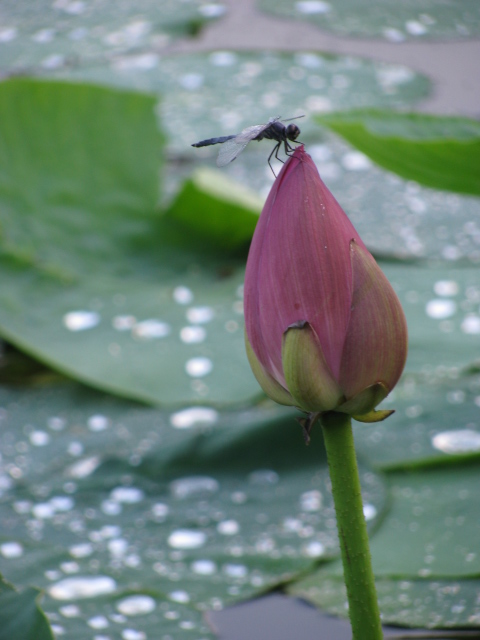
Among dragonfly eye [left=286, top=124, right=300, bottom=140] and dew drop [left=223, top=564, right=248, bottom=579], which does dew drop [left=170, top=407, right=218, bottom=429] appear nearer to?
dew drop [left=223, top=564, right=248, bottom=579]

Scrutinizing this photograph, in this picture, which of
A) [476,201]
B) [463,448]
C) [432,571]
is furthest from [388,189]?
[432,571]

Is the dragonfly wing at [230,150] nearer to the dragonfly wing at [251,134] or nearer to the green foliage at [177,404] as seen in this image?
the dragonfly wing at [251,134]

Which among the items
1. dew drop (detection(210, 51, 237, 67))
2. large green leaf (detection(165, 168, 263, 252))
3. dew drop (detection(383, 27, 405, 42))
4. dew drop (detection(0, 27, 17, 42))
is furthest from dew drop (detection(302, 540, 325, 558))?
dew drop (detection(0, 27, 17, 42))

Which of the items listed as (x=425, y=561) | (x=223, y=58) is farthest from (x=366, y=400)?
(x=223, y=58)

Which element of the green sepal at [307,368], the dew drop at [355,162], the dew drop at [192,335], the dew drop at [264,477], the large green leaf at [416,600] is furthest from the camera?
the dew drop at [355,162]

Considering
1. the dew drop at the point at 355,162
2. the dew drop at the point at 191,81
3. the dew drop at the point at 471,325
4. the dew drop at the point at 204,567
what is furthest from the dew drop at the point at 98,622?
the dew drop at the point at 191,81

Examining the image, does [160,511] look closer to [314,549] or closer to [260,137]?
[314,549]

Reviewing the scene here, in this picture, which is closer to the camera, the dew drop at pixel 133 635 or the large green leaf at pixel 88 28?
the dew drop at pixel 133 635
